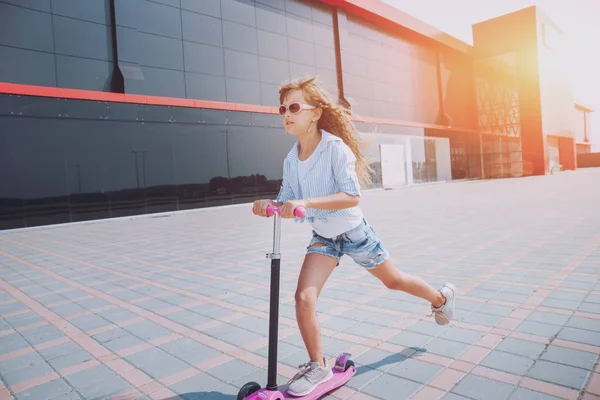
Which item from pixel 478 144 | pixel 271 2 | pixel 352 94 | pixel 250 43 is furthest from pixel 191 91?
pixel 478 144

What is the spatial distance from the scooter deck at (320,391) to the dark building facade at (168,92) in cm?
1396

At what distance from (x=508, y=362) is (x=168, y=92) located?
16.8 m

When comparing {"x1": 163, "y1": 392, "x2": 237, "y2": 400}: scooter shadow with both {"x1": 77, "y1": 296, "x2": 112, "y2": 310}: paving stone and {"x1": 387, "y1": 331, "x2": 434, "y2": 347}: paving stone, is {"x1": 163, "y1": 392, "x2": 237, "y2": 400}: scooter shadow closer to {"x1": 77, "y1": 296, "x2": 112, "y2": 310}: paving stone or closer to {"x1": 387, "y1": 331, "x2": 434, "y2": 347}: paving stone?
{"x1": 387, "y1": 331, "x2": 434, "y2": 347}: paving stone

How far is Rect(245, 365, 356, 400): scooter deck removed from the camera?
2.16 meters

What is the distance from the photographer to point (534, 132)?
35.5 metres

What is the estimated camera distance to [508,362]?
2684 mm

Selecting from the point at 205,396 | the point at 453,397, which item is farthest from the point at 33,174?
the point at 453,397

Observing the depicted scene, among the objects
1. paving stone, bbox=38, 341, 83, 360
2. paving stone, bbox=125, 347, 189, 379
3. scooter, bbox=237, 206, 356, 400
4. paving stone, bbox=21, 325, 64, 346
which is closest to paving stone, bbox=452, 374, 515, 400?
scooter, bbox=237, 206, 356, 400

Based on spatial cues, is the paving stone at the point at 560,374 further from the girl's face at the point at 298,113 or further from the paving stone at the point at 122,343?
the paving stone at the point at 122,343

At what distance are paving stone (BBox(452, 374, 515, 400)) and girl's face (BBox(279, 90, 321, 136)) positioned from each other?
1668mm

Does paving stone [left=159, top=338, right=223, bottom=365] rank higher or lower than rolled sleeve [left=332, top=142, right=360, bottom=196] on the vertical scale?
lower

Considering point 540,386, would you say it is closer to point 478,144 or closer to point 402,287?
point 402,287

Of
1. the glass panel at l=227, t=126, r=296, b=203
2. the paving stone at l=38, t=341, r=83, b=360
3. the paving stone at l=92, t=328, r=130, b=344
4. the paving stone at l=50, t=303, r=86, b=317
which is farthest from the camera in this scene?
the glass panel at l=227, t=126, r=296, b=203

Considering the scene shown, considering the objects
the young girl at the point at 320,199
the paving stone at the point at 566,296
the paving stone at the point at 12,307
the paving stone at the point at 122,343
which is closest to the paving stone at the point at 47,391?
the paving stone at the point at 122,343
